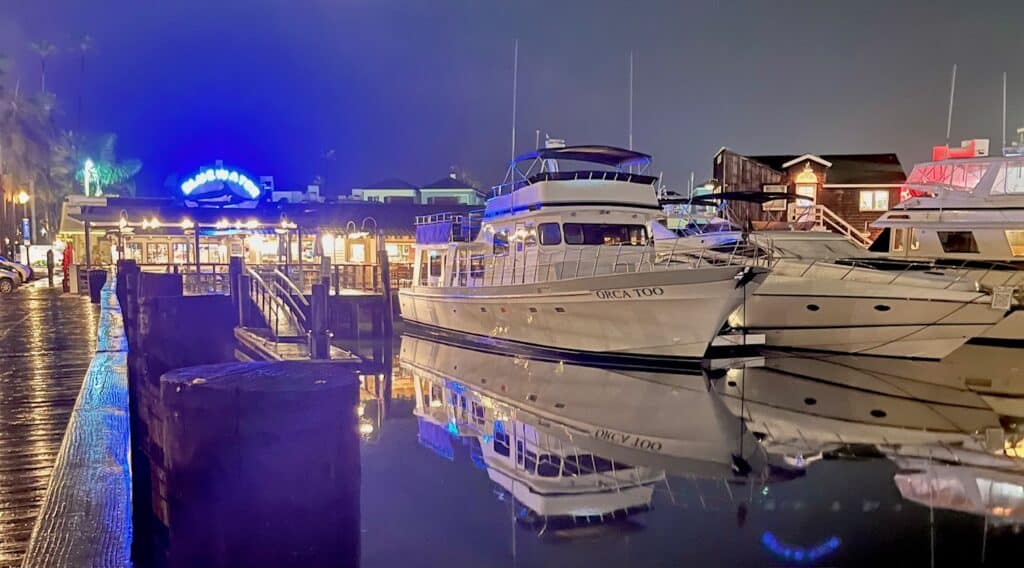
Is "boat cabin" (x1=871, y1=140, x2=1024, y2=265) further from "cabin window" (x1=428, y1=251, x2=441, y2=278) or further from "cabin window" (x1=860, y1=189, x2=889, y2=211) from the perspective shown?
"cabin window" (x1=428, y1=251, x2=441, y2=278)

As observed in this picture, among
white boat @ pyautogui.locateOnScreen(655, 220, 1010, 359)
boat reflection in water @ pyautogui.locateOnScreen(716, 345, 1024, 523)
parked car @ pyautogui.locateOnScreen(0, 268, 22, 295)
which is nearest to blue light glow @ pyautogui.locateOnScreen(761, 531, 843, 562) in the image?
boat reflection in water @ pyautogui.locateOnScreen(716, 345, 1024, 523)

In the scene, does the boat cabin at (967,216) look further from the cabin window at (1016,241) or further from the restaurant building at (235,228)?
the restaurant building at (235,228)

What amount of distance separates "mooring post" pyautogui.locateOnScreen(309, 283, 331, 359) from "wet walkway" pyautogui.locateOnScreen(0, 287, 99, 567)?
2899 millimetres

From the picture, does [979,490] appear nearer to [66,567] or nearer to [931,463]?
A: [931,463]

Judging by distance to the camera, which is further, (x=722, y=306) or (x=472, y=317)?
(x=472, y=317)

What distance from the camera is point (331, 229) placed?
36594mm

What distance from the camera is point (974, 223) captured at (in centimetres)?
2228

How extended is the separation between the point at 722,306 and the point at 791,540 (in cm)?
1008

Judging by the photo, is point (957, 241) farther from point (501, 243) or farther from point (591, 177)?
point (501, 243)

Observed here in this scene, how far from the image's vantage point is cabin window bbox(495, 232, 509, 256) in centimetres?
2267

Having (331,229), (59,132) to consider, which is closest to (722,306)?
(331,229)

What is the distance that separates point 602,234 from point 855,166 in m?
24.0

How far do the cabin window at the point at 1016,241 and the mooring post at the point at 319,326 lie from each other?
→ 67.3 feet

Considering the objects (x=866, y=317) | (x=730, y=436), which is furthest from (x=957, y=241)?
(x=730, y=436)
